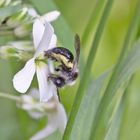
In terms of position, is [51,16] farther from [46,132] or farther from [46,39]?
A: [46,132]

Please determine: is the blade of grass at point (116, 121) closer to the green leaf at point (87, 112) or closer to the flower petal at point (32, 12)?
the green leaf at point (87, 112)

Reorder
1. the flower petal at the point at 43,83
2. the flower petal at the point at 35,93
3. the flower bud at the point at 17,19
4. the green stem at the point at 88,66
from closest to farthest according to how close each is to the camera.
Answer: the green stem at the point at 88,66, the flower petal at the point at 43,83, the flower bud at the point at 17,19, the flower petal at the point at 35,93

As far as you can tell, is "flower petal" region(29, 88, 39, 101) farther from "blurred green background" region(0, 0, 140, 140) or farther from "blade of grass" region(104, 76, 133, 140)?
"blade of grass" region(104, 76, 133, 140)

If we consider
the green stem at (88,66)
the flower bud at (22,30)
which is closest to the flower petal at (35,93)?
the flower bud at (22,30)

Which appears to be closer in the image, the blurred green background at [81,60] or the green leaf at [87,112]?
the green leaf at [87,112]

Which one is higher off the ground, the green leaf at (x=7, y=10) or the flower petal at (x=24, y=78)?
the green leaf at (x=7, y=10)

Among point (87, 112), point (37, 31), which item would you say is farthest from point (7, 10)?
point (87, 112)
